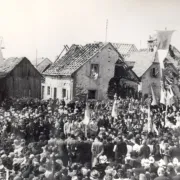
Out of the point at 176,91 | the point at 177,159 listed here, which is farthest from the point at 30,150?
the point at 176,91

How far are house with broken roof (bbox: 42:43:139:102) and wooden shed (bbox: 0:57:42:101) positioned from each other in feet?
1.26

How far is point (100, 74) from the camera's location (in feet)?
40.8

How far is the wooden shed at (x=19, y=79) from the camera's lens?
39.3ft

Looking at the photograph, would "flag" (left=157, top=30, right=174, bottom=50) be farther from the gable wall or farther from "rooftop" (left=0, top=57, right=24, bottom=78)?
"rooftop" (left=0, top=57, right=24, bottom=78)

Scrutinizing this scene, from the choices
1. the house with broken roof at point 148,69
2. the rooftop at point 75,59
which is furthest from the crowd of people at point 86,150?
the house with broken roof at point 148,69

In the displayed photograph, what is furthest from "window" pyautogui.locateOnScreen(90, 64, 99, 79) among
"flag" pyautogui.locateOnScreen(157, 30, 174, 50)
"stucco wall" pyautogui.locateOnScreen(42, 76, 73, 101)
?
"flag" pyautogui.locateOnScreen(157, 30, 174, 50)

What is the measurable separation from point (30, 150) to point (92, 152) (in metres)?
1.00

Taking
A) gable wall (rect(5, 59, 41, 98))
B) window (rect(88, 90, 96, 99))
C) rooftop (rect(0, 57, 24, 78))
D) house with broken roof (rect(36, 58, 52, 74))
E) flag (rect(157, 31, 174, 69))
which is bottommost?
window (rect(88, 90, 96, 99))

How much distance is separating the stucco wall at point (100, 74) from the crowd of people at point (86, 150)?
9.01 ft

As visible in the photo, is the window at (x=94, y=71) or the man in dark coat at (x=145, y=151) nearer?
the man in dark coat at (x=145, y=151)

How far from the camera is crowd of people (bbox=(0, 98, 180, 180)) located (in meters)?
4.69

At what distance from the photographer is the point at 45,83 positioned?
13.1 meters

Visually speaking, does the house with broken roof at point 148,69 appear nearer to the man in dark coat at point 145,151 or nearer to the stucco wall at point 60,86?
the stucco wall at point 60,86

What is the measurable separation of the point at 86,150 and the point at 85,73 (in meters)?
6.25
